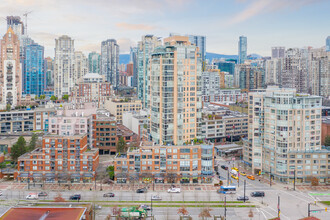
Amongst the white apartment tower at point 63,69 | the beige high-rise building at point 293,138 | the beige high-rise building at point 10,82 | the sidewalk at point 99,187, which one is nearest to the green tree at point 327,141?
the beige high-rise building at point 293,138

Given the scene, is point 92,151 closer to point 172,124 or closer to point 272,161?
point 172,124

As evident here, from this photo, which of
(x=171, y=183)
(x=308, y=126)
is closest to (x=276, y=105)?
(x=308, y=126)

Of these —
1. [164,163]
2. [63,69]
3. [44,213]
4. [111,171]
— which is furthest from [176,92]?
[63,69]

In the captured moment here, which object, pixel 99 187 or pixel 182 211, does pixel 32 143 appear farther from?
pixel 182 211

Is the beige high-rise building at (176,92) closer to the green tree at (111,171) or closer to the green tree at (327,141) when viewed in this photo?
the green tree at (111,171)

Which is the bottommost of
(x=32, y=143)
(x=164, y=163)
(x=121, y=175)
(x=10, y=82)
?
(x=121, y=175)

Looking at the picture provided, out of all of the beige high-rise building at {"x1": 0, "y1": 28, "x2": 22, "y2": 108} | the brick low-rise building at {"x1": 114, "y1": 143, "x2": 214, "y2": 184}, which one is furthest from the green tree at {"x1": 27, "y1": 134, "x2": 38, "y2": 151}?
the beige high-rise building at {"x1": 0, "y1": 28, "x2": 22, "y2": 108}
